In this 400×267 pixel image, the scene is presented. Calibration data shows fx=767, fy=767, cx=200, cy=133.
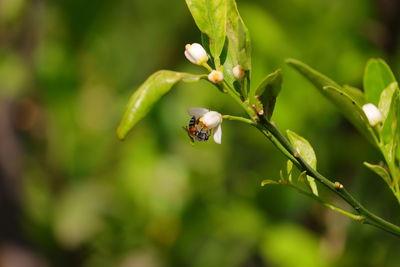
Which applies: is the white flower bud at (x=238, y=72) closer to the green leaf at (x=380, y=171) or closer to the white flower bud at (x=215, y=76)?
the white flower bud at (x=215, y=76)

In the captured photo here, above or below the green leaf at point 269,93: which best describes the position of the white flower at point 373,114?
below

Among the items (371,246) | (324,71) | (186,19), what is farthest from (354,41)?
(186,19)

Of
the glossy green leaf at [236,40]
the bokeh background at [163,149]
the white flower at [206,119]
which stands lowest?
the bokeh background at [163,149]

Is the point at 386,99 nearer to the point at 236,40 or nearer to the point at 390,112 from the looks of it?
the point at 390,112

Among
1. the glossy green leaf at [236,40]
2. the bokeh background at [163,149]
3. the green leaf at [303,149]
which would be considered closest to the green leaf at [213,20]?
the glossy green leaf at [236,40]

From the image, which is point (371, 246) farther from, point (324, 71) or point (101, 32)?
point (101, 32)

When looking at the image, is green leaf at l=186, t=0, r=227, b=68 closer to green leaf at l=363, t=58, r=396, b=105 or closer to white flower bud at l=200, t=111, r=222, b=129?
white flower bud at l=200, t=111, r=222, b=129

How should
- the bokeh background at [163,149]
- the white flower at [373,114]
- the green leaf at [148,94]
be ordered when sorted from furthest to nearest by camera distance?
the bokeh background at [163,149] → the white flower at [373,114] → the green leaf at [148,94]

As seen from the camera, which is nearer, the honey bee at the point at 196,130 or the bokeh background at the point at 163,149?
the honey bee at the point at 196,130
